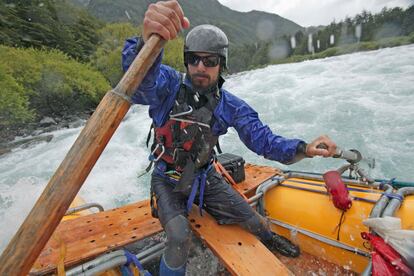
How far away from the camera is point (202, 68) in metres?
2.39

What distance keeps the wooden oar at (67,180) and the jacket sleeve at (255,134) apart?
133 centimetres

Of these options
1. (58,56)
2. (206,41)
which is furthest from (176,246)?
(58,56)

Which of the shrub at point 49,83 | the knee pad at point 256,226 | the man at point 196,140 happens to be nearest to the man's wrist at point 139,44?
the man at point 196,140

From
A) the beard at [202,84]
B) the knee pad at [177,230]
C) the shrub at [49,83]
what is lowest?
the knee pad at [177,230]

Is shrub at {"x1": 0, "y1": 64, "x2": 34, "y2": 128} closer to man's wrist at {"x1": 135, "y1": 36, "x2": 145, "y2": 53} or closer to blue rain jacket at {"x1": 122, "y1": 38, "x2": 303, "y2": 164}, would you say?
blue rain jacket at {"x1": 122, "y1": 38, "x2": 303, "y2": 164}

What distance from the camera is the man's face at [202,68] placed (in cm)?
239

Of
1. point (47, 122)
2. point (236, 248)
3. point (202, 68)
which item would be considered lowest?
→ point (236, 248)

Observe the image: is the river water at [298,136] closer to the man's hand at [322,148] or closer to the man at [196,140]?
the man at [196,140]

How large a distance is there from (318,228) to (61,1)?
76.4 m

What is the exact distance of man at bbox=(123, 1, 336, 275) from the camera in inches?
84.6

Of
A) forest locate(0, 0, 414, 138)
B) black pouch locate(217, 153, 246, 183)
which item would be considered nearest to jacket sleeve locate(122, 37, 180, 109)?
black pouch locate(217, 153, 246, 183)

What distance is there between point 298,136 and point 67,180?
8.66 meters

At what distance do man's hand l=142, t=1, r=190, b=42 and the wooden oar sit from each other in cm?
16

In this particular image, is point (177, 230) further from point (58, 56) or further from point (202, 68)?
point (58, 56)
